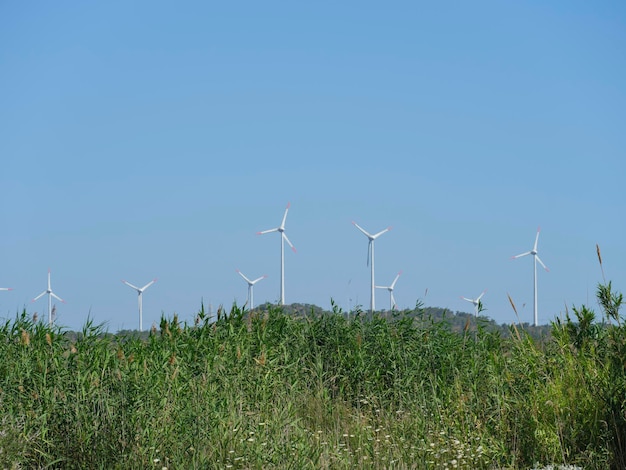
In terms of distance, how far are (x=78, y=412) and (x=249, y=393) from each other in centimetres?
221

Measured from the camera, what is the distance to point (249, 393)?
9.30 m

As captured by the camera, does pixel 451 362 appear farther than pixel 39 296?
No

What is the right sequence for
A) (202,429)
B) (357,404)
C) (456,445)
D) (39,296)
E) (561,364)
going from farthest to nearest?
(39,296)
(357,404)
(561,364)
(456,445)
(202,429)

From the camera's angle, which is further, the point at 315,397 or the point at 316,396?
the point at 315,397

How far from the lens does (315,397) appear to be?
10.2 m

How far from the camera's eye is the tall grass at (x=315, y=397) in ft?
24.8

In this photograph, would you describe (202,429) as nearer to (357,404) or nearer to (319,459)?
(319,459)

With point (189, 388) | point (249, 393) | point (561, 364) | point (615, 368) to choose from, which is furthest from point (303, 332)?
point (615, 368)

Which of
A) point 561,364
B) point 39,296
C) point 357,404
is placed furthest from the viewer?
point 39,296

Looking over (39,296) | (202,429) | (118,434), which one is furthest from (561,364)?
(39,296)

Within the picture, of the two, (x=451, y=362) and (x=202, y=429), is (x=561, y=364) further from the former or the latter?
(x=202, y=429)

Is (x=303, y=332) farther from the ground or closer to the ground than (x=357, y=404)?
farther from the ground

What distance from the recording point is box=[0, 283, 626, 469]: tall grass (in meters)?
7.57

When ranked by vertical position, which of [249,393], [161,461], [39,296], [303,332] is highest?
[39,296]
